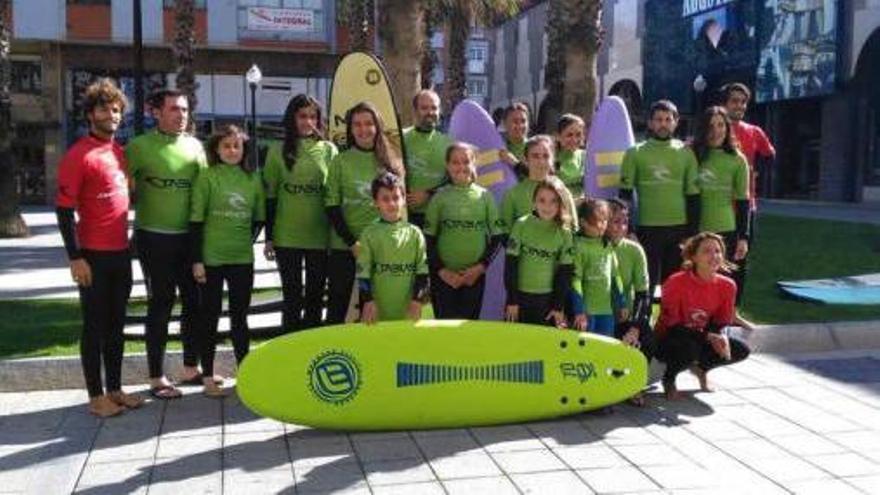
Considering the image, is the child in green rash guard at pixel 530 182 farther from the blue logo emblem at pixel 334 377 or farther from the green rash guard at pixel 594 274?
the blue logo emblem at pixel 334 377

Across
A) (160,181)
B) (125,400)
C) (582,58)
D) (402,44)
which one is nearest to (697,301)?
(160,181)

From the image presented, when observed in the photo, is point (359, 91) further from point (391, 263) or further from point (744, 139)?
point (744, 139)

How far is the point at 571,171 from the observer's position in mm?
6918

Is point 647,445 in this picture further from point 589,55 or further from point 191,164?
point 589,55

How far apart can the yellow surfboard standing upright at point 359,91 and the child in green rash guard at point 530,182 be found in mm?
1367

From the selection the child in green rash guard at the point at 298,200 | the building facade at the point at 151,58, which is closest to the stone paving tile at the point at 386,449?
the child in green rash guard at the point at 298,200

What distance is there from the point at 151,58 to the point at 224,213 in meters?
25.4

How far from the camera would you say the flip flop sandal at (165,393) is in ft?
20.4

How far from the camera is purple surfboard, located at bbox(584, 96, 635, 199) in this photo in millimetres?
7371

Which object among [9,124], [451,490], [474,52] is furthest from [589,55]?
[474,52]

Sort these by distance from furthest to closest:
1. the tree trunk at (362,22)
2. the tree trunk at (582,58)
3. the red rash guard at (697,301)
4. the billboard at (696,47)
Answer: the billboard at (696,47) < the tree trunk at (362,22) < the tree trunk at (582,58) < the red rash guard at (697,301)

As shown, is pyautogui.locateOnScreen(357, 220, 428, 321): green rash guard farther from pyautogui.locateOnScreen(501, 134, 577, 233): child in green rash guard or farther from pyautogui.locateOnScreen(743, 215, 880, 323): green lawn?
pyautogui.locateOnScreen(743, 215, 880, 323): green lawn

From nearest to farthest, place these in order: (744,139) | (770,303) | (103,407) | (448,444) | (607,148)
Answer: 1. (448,444)
2. (103,407)
3. (607,148)
4. (744,139)
5. (770,303)

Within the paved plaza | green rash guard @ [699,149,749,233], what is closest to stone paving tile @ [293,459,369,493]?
the paved plaza
